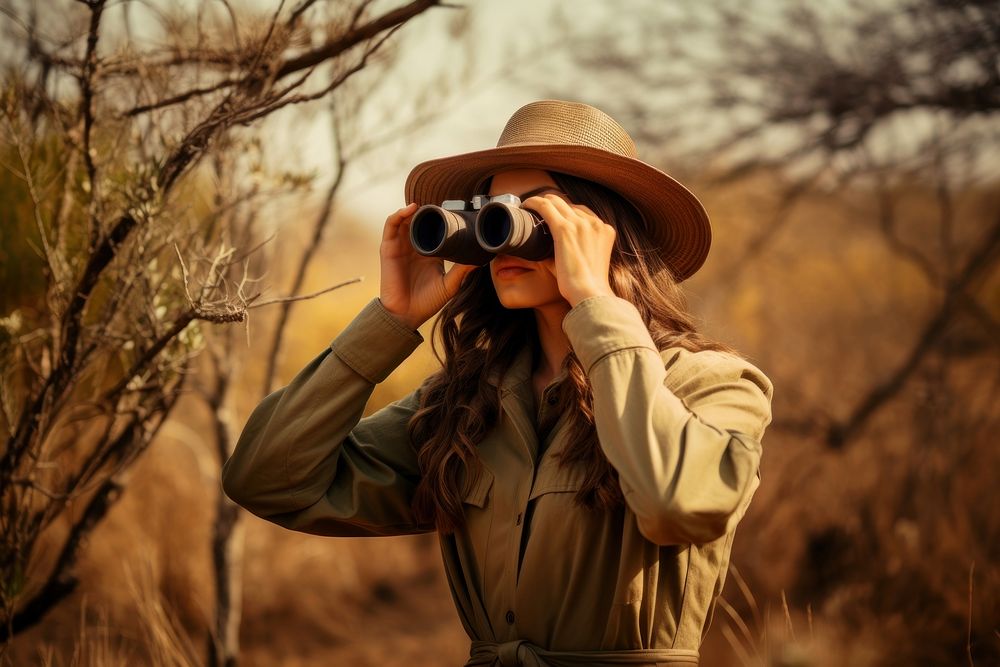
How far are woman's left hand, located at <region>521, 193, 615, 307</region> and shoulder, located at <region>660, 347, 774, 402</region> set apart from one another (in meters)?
0.18

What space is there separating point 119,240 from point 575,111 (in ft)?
3.33

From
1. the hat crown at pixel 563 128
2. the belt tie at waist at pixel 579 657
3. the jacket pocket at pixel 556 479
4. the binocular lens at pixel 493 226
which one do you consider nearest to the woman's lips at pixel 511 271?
the binocular lens at pixel 493 226

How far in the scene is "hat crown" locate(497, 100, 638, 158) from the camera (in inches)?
77.5

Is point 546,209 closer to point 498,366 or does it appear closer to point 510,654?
point 498,366

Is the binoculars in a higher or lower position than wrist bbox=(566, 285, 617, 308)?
higher

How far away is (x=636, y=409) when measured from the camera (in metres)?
1.58

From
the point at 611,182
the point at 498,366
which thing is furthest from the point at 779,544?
the point at 611,182

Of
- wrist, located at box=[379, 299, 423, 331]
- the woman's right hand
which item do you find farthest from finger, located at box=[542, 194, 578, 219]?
wrist, located at box=[379, 299, 423, 331]

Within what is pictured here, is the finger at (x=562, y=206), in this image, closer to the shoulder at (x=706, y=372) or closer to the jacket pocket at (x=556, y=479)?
the shoulder at (x=706, y=372)

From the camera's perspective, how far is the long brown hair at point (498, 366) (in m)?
1.82

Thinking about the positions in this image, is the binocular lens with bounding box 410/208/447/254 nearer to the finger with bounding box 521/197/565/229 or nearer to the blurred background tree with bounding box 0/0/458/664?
the finger with bounding box 521/197/565/229

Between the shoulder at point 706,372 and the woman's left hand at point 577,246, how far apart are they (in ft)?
0.58

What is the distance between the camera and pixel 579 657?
175cm

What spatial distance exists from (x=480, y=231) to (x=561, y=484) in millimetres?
464
